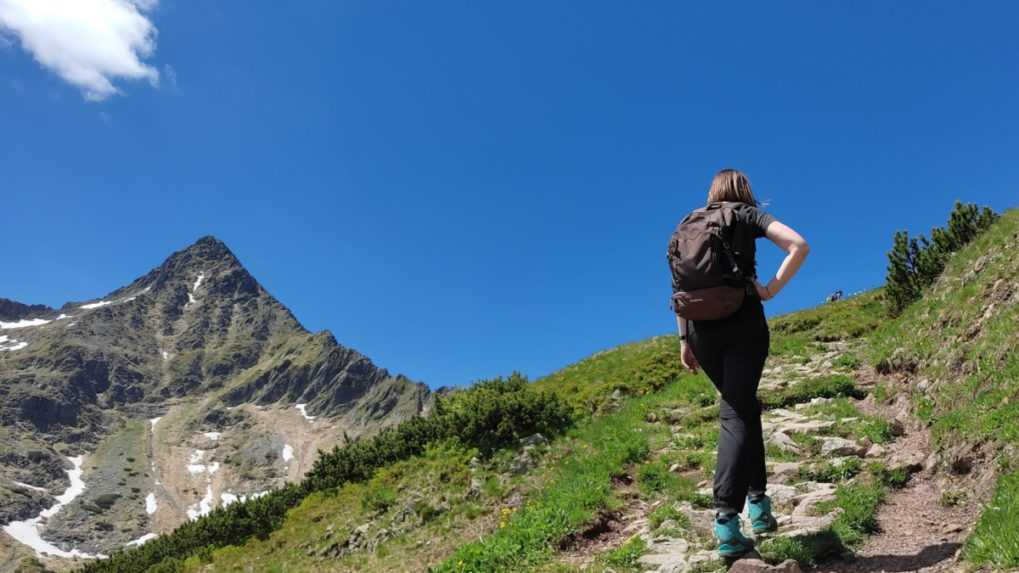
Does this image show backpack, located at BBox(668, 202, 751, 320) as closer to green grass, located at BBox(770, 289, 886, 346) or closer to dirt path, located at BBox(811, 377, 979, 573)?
dirt path, located at BBox(811, 377, 979, 573)

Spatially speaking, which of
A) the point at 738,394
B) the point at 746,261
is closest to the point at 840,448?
the point at 738,394

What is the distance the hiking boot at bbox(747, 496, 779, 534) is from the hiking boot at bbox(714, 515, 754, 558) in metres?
0.68

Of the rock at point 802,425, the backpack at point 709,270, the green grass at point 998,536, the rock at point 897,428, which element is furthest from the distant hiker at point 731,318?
the rock at point 802,425

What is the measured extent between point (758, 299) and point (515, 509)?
281 inches

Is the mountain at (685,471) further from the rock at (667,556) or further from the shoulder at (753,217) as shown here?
the shoulder at (753,217)

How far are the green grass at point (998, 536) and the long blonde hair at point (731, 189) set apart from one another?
3534 mm

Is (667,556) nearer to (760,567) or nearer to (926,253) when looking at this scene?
(760,567)

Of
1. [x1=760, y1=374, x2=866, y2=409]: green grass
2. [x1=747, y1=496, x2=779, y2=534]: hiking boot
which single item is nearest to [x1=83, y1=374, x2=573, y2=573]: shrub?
[x1=760, y1=374, x2=866, y2=409]: green grass

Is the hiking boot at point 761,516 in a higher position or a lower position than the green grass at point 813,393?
lower

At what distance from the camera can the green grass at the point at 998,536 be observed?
5.10 meters

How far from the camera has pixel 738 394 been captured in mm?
6168

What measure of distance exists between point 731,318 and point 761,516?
92.4 inches

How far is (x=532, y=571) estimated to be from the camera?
820 cm

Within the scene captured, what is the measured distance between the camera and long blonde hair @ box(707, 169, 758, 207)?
6598 millimetres
